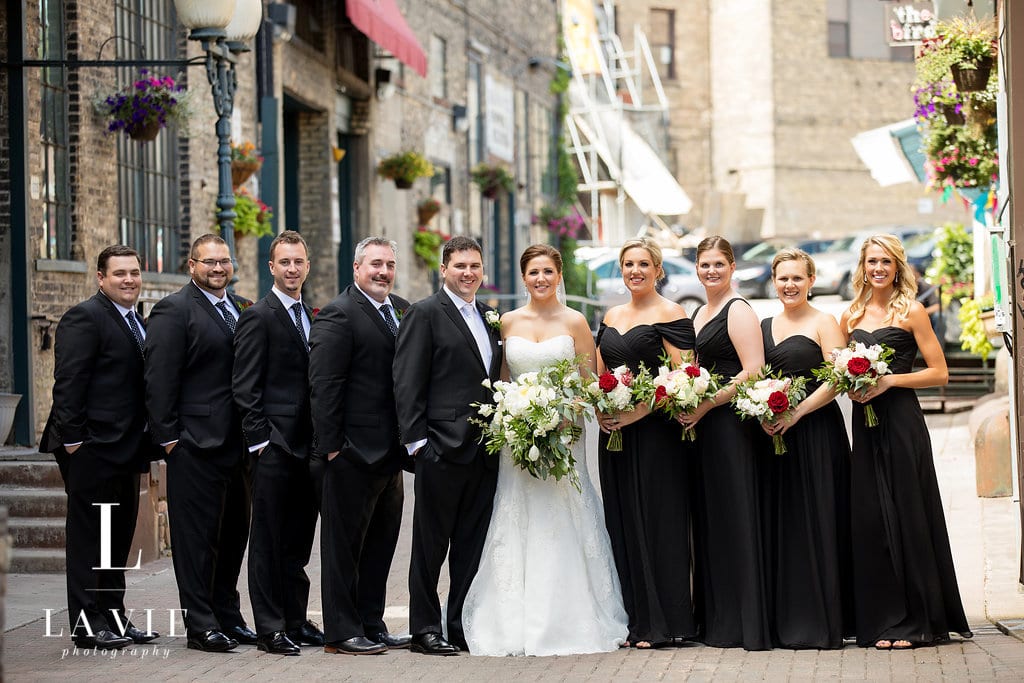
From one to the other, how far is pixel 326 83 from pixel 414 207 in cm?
326

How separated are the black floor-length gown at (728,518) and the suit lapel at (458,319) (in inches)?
45.9

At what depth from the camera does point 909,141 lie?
2005 centimetres

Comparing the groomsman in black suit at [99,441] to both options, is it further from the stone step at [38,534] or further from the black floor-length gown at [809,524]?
the black floor-length gown at [809,524]

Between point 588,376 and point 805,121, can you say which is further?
point 805,121

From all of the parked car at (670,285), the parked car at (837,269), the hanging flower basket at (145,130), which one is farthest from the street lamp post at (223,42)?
the parked car at (837,269)

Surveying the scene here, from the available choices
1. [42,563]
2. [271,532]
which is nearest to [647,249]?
[271,532]

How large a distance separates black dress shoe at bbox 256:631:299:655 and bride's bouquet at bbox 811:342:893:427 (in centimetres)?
290

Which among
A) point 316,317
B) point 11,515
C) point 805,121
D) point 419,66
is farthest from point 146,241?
point 805,121

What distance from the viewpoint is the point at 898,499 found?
304 inches

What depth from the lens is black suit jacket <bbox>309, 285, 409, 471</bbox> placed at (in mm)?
7555

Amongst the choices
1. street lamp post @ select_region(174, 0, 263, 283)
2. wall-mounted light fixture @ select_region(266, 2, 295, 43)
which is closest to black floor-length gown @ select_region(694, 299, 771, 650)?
street lamp post @ select_region(174, 0, 263, 283)

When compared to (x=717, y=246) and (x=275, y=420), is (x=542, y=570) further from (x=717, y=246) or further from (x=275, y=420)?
(x=717, y=246)

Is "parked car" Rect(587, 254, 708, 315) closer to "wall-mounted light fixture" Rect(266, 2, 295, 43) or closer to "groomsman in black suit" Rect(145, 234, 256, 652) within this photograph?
"wall-mounted light fixture" Rect(266, 2, 295, 43)

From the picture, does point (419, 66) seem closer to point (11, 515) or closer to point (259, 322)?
point (11, 515)
